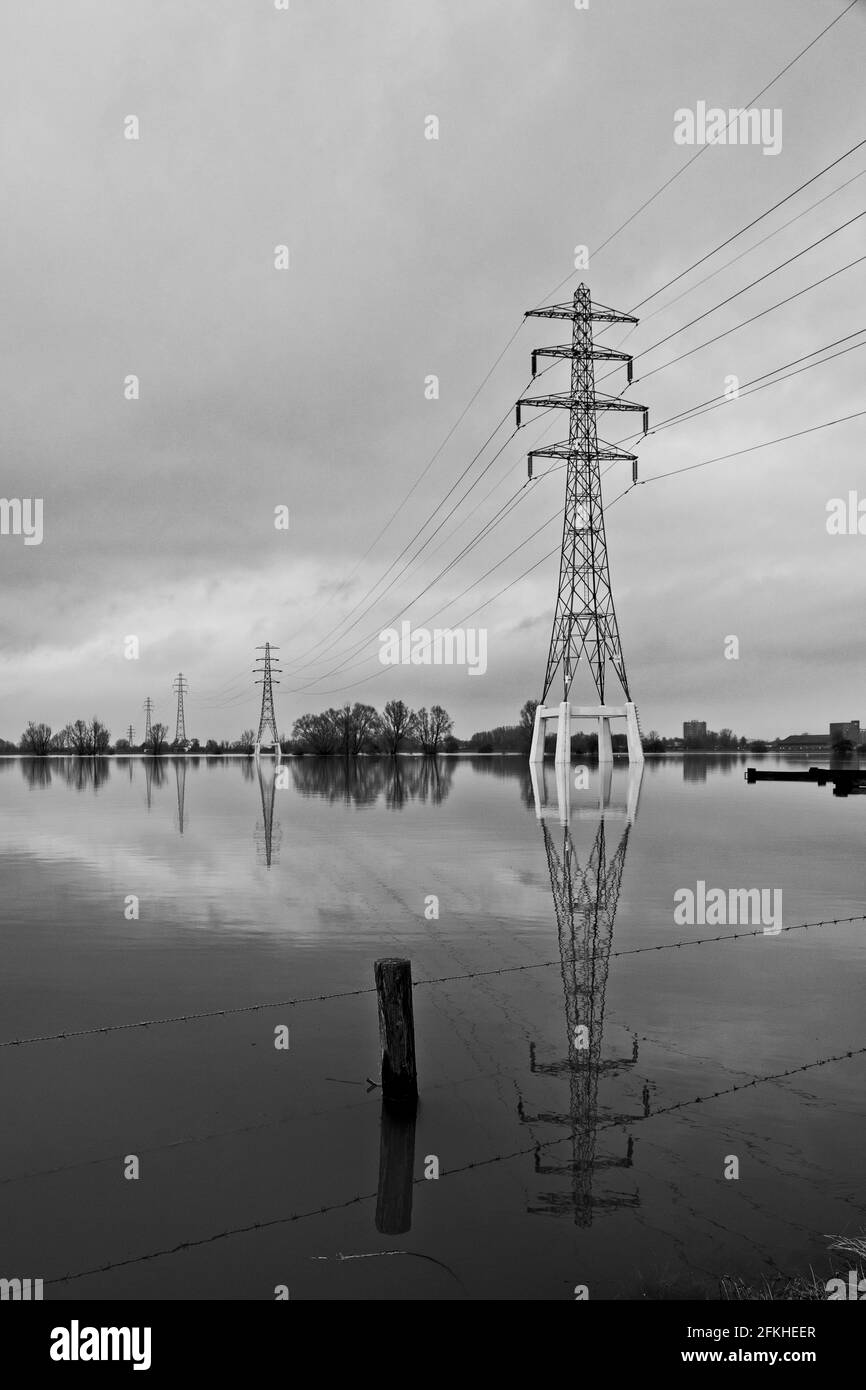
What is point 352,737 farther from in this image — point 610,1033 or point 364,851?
point 610,1033

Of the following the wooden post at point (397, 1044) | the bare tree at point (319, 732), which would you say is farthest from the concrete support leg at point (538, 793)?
the bare tree at point (319, 732)

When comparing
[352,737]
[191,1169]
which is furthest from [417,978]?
[352,737]

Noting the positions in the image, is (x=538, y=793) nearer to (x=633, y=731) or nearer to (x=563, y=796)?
(x=563, y=796)

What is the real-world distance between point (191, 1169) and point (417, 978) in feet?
19.5

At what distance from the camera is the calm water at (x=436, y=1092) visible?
6.62 meters

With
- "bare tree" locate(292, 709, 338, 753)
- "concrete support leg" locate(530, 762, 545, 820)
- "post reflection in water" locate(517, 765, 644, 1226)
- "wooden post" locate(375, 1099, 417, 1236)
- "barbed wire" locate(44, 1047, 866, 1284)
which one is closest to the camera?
"barbed wire" locate(44, 1047, 866, 1284)

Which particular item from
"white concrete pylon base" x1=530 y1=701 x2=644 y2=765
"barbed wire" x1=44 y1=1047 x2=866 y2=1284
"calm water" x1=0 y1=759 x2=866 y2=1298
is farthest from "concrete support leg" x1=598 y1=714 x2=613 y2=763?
"barbed wire" x1=44 y1=1047 x2=866 y2=1284

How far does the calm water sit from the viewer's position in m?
6.62

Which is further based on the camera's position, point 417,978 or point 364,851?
point 364,851

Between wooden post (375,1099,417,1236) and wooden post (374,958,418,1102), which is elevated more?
wooden post (374,958,418,1102)

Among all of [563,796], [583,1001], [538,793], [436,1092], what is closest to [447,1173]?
[436,1092]

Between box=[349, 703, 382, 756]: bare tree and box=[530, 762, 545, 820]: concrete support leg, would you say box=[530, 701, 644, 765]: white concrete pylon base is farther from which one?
box=[349, 703, 382, 756]: bare tree

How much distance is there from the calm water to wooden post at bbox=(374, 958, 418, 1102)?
31 centimetres
